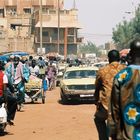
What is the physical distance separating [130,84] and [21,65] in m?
13.9

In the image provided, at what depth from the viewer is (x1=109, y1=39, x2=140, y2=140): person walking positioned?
5.20m

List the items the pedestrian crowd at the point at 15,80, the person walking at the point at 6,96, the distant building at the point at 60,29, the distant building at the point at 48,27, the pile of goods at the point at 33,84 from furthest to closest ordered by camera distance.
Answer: the distant building at the point at 60,29, the distant building at the point at 48,27, the pile of goods at the point at 33,84, the pedestrian crowd at the point at 15,80, the person walking at the point at 6,96

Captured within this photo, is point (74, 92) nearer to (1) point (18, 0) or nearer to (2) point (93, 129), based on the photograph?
(2) point (93, 129)

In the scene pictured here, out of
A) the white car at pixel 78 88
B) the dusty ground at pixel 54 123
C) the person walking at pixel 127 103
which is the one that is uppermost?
the person walking at pixel 127 103

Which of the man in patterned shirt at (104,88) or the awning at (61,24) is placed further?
the awning at (61,24)

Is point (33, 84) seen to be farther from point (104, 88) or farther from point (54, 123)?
point (104, 88)

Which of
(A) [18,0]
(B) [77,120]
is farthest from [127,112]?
(A) [18,0]

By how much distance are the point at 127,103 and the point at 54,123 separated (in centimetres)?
1019

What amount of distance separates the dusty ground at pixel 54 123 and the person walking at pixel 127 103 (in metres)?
7.08

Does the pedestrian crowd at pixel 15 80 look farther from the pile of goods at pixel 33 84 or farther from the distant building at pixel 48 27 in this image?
the distant building at pixel 48 27

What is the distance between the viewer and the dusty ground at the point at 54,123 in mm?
12781

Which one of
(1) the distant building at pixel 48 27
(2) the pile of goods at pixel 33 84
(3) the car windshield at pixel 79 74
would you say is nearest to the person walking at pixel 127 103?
(2) the pile of goods at pixel 33 84

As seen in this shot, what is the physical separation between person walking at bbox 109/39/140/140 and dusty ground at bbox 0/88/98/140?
7076mm

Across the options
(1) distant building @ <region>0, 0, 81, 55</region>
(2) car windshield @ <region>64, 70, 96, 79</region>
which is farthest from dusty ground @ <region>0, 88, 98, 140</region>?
(1) distant building @ <region>0, 0, 81, 55</region>
